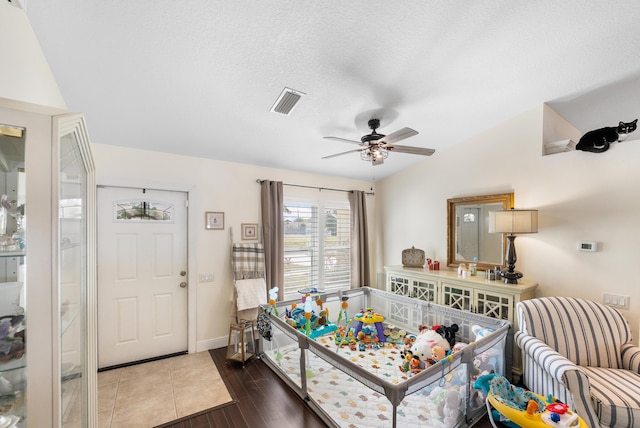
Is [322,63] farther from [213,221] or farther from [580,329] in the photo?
[580,329]

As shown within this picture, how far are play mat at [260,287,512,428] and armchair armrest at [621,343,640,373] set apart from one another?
736 mm

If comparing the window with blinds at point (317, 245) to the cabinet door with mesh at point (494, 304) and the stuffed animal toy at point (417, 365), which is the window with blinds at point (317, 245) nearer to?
the stuffed animal toy at point (417, 365)

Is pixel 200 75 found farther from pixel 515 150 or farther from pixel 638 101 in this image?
pixel 638 101

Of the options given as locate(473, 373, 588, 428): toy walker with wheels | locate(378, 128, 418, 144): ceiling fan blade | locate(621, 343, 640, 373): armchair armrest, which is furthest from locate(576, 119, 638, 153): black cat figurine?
locate(473, 373, 588, 428): toy walker with wheels

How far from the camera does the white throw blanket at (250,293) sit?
321cm

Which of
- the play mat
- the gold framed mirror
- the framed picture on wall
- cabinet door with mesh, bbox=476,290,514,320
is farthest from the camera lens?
the framed picture on wall

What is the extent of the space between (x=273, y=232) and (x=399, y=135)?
7.07 ft

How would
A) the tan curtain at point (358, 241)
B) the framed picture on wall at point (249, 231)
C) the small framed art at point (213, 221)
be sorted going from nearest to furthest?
1. the small framed art at point (213, 221)
2. the framed picture on wall at point (249, 231)
3. the tan curtain at point (358, 241)

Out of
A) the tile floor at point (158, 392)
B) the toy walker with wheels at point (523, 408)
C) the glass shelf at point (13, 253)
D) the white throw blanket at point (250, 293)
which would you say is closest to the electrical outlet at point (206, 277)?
the white throw blanket at point (250, 293)

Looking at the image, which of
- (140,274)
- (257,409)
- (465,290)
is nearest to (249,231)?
(140,274)

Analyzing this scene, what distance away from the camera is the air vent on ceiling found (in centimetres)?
213

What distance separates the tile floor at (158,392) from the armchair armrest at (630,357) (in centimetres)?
320

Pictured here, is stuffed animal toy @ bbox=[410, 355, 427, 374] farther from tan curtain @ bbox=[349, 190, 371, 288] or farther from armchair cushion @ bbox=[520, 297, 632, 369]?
tan curtain @ bbox=[349, 190, 371, 288]

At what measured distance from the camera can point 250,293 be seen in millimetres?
3279
